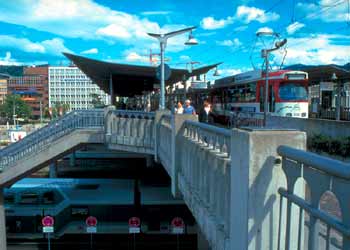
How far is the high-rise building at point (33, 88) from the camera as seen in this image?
425 feet

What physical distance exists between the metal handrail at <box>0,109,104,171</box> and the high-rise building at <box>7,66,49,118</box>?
113 m

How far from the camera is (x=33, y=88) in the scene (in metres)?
139

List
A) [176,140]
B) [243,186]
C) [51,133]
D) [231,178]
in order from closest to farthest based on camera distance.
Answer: [243,186] → [231,178] → [176,140] → [51,133]

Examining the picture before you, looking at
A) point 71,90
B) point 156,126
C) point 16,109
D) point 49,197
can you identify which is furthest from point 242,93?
point 71,90

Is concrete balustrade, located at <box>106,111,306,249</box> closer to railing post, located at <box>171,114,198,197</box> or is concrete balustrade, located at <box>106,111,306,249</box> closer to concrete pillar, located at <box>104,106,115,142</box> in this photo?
railing post, located at <box>171,114,198,197</box>

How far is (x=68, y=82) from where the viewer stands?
13000 cm

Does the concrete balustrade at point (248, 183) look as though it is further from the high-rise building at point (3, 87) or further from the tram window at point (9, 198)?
the high-rise building at point (3, 87)

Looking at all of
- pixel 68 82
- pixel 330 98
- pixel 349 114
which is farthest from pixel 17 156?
pixel 68 82

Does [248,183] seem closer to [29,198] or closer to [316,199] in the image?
[316,199]

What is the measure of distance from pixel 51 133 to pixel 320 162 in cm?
1804

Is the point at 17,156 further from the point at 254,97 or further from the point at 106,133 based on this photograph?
the point at 254,97

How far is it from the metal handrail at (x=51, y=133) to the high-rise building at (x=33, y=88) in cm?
11330

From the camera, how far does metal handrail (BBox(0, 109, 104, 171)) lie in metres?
18.4

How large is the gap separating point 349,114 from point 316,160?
79.8 feet
